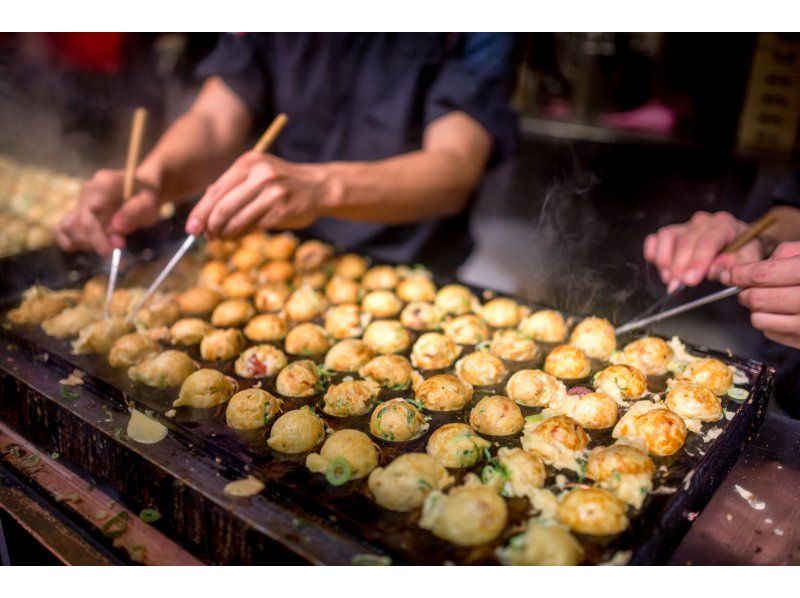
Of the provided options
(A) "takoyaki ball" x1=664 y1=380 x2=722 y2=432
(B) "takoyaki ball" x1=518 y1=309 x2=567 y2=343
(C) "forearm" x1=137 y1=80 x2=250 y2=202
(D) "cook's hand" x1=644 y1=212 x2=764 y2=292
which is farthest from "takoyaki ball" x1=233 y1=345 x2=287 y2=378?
(D) "cook's hand" x1=644 y1=212 x2=764 y2=292

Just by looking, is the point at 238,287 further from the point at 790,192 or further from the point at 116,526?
the point at 790,192

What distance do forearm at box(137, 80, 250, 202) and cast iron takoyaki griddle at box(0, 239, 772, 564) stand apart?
119 cm

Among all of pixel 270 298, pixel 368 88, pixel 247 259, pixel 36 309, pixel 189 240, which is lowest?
pixel 36 309

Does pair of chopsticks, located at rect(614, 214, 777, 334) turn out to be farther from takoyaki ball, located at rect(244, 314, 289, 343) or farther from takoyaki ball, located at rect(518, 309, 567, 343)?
takoyaki ball, located at rect(244, 314, 289, 343)

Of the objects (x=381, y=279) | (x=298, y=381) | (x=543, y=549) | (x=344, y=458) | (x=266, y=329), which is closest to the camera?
(x=543, y=549)

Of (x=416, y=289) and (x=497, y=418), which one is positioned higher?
(x=416, y=289)

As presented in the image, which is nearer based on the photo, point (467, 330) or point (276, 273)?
point (467, 330)

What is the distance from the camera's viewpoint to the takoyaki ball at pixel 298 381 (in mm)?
2229

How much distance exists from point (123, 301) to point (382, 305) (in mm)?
1134

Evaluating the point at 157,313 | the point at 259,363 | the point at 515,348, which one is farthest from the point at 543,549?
the point at 157,313

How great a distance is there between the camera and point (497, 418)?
2.02 metres

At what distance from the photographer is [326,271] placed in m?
3.27
